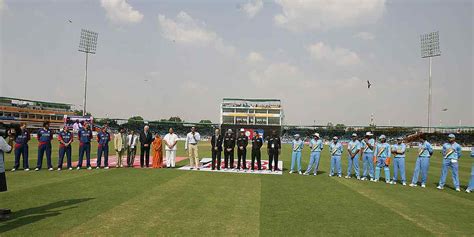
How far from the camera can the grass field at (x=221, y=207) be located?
19.3 ft

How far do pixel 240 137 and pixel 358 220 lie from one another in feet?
29.7

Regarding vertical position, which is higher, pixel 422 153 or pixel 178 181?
pixel 422 153

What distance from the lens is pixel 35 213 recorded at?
655 cm

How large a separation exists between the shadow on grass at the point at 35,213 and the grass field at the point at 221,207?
0.02m

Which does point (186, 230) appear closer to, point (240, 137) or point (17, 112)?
point (240, 137)

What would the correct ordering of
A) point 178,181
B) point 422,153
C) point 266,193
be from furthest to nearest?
point 422,153, point 178,181, point 266,193

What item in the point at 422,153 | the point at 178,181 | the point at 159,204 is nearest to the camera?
the point at 159,204

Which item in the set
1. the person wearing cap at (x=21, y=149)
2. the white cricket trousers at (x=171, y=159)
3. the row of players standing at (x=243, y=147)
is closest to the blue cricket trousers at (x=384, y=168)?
the row of players standing at (x=243, y=147)

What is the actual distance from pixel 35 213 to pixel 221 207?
3.89 m

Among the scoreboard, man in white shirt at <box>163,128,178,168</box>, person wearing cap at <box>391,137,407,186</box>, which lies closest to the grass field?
person wearing cap at <box>391,137,407,186</box>

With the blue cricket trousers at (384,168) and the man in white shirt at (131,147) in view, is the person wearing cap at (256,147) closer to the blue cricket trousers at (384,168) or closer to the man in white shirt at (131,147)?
the blue cricket trousers at (384,168)

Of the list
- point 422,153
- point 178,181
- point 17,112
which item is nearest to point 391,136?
point 422,153

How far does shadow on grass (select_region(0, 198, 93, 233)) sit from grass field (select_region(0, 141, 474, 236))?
2 centimetres

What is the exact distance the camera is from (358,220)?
6.81 m
